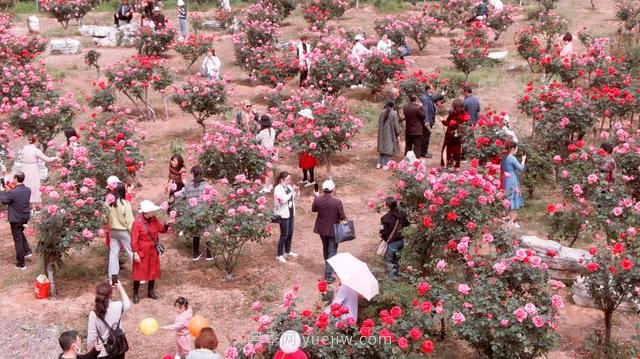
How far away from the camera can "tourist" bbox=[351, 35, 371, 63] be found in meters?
17.2

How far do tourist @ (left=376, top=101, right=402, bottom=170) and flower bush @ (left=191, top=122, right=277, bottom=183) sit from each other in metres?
2.91

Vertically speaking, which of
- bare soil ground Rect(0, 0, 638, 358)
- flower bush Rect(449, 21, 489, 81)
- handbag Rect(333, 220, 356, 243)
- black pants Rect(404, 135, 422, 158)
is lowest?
bare soil ground Rect(0, 0, 638, 358)

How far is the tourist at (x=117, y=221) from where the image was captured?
930 centimetres

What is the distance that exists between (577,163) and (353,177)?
182 inches

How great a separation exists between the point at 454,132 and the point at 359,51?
5808 mm

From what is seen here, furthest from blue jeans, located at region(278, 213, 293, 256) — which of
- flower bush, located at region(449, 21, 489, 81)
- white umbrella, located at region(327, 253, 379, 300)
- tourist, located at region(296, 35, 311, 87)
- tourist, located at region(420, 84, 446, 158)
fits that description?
flower bush, located at region(449, 21, 489, 81)

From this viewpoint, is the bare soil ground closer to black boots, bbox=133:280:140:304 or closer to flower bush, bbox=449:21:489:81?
black boots, bbox=133:280:140:304

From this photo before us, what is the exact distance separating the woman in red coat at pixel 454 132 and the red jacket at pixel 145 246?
5.68 metres

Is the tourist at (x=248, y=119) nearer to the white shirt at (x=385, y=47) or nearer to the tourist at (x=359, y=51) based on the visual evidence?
the tourist at (x=359, y=51)

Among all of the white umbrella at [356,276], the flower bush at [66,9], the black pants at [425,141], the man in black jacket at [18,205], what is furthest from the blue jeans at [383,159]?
the flower bush at [66,9]

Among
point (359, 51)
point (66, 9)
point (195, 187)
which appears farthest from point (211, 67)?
point (66, 9)

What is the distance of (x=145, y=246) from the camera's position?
354 inches

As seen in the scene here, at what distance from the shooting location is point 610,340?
8492mm

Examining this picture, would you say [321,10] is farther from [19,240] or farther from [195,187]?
[19,240]
